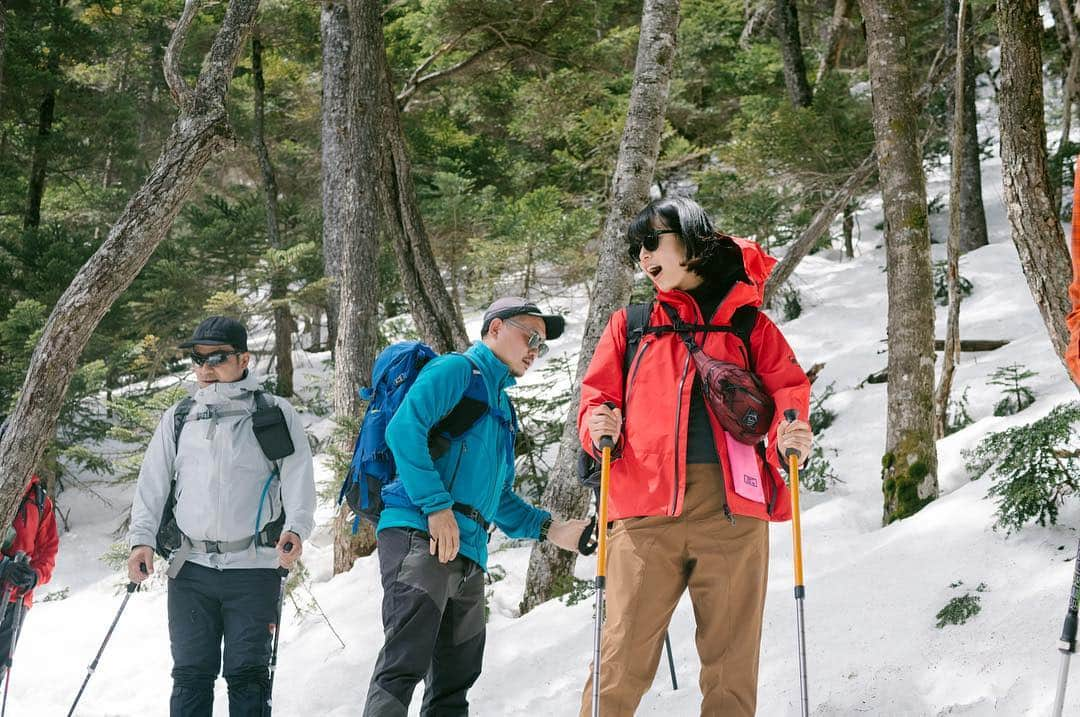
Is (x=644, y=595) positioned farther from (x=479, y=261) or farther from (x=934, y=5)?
(x=934, y=5)

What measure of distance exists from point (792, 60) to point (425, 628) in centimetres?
1362

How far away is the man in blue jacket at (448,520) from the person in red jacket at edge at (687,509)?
55 centimetres

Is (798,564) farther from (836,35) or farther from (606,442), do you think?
(836,35)

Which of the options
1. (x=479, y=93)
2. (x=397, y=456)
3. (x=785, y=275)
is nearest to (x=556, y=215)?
(x=479, y=93)

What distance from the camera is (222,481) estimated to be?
399 cm

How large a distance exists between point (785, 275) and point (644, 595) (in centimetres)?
511

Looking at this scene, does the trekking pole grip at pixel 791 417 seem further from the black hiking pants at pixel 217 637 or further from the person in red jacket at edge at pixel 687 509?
the black hiking pants at pixel 217 637

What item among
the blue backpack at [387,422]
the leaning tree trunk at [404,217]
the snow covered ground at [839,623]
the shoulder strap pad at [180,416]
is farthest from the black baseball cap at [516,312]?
the leaning tree trunk at [404,217]

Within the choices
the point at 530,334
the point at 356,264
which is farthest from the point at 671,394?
the point at 356,264

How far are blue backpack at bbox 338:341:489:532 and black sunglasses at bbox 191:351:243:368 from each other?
1019mm

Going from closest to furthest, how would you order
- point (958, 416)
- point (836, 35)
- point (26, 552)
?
point (26, 552) → point (958, 416) → point (836, 35)

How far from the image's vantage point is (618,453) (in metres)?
3.07

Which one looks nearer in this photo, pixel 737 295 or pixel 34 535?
pixel 737 295

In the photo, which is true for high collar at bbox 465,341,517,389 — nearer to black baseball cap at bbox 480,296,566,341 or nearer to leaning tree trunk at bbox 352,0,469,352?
black baseball cap at bbox 480,296,566,341
